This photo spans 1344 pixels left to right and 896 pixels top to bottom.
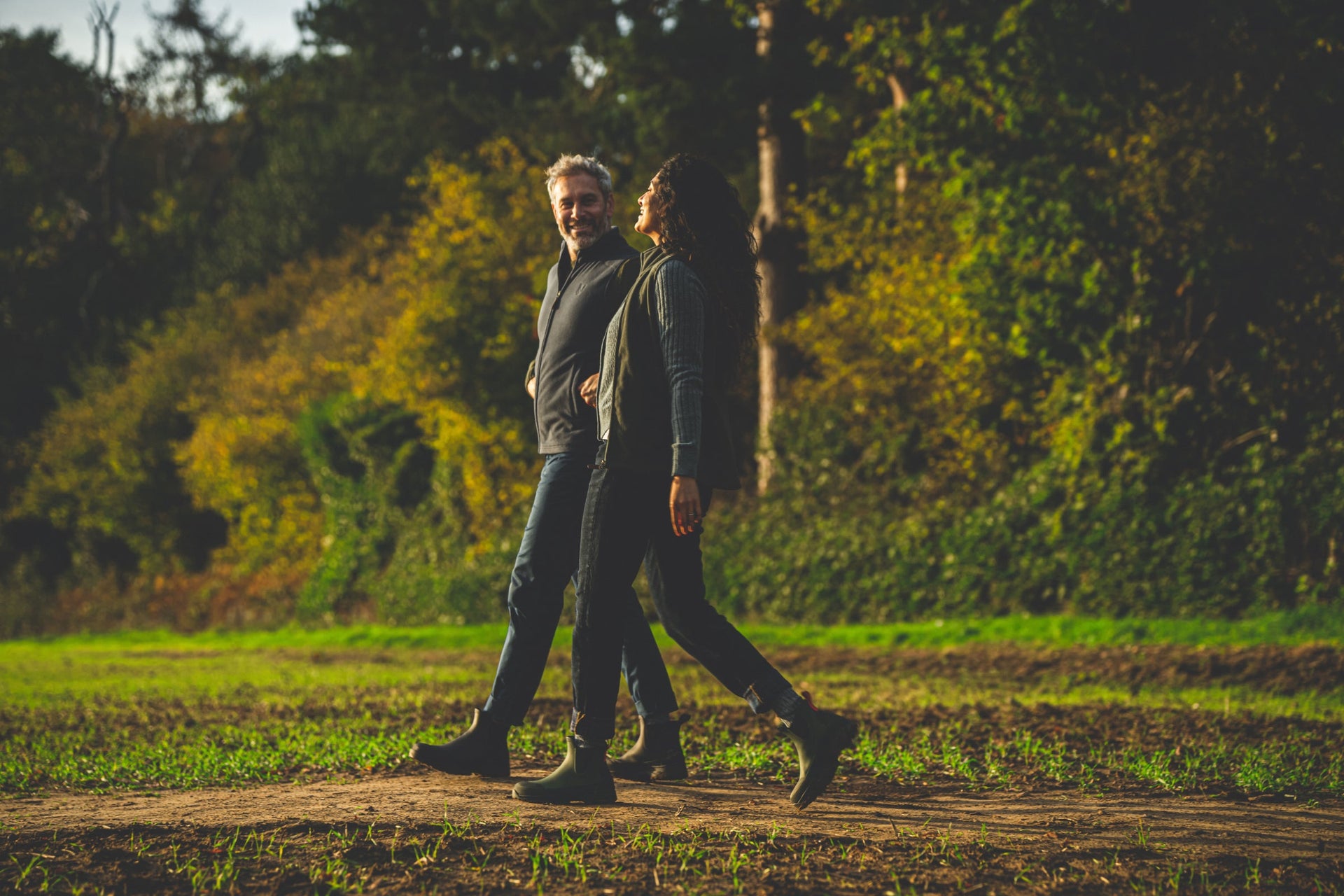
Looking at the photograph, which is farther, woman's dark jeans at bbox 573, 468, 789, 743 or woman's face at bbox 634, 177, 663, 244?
woman's face at bbox 634, 177, 663, 244

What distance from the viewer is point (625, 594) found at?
14.9ft

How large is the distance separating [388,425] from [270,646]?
21.4 feet

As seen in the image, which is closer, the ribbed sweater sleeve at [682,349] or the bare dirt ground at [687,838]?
the bare dirt ground at [687,838]

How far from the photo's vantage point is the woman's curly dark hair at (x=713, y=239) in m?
4.51

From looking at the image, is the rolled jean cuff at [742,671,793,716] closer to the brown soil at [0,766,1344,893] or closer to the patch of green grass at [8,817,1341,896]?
the brown soil at [0,766,1344,893]

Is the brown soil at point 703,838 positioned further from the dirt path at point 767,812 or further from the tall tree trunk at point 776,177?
the tall tree trunk at point 776,177

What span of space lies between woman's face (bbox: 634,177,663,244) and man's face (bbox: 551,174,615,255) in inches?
18.0

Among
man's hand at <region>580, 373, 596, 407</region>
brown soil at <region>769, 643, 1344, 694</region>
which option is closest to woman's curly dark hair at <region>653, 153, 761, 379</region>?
man's hand at <region>580, 373, 596, 407</region>

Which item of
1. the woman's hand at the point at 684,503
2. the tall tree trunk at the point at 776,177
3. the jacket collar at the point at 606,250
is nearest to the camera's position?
the woman's hand at the point at 684,503

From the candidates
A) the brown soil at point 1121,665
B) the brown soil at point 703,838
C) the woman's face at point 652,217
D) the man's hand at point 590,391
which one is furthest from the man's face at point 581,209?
the brown soil at point 1121,665

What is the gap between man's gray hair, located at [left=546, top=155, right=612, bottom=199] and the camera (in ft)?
16.6

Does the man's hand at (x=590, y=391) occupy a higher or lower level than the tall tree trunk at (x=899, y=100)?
lower

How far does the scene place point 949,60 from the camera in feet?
49.0

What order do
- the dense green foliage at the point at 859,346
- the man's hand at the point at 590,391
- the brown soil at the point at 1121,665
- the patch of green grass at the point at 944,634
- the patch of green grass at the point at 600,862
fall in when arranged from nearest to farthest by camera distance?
the patch of green grass at the point at 600,862
the man's hand at the point at 590,391
the brown soil at the point at 1121,665
the patch of green grass at the point at 944,634
the dense green foliage at the point at 859,346
